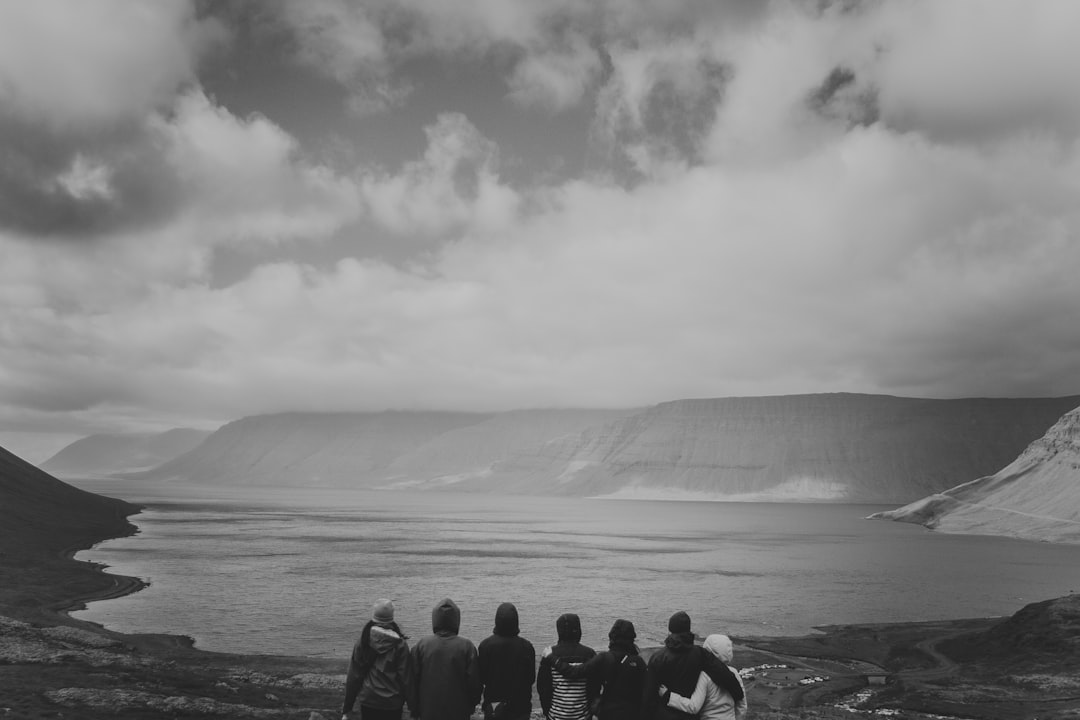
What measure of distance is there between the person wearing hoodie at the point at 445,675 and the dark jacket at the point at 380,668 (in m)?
0.63

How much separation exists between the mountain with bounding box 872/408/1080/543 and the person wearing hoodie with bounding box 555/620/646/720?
506 ft

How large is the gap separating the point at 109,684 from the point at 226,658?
40.9ft

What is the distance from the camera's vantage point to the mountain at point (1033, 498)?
146375mm

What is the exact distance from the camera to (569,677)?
12172mm

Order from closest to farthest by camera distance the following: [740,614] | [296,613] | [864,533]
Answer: [296,613]
[740,614]
[864,533]

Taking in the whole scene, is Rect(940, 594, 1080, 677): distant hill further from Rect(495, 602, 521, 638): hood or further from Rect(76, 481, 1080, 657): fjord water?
Rect(495, 602, 521, 638): hood

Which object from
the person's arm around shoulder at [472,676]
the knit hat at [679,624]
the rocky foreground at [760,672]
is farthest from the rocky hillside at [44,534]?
the knit hat at [679,624]

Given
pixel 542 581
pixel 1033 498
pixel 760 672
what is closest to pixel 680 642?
pixel 760 672

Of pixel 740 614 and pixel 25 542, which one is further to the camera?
pixel 25 542

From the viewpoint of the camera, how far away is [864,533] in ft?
520

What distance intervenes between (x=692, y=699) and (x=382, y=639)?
4.97 metres

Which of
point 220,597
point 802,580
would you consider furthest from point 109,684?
point 802,580

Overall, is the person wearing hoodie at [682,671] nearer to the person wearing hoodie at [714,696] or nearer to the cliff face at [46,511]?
the person wearing hoodie at [714,696]

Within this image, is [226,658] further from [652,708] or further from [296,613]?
[652,708]
